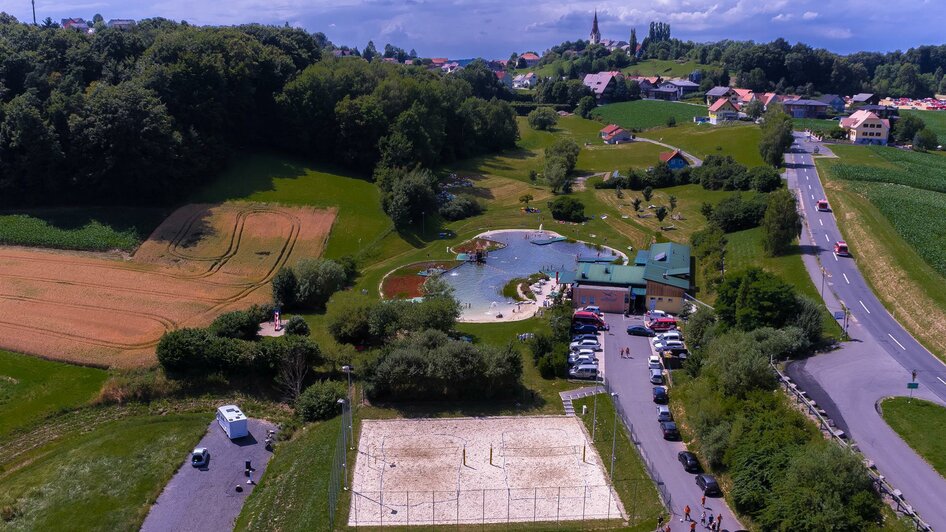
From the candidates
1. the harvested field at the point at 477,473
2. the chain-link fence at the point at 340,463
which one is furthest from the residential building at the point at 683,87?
the chain-link fence at the point at 340,463

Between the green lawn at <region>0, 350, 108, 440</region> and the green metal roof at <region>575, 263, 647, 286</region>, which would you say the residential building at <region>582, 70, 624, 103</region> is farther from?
the green lawn at <region>0, 350, 108, 440</region>

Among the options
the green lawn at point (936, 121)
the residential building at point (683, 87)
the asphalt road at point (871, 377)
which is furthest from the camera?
the residential building at point (683, 87)

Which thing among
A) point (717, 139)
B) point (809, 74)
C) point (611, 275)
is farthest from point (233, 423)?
point (809, 74)

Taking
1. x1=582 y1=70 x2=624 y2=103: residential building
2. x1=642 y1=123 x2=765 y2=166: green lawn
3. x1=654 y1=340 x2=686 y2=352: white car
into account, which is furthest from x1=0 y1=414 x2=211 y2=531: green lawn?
x1=582 y1=70 x2=624 y2=103: residential building

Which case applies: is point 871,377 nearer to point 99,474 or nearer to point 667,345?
point 667,345

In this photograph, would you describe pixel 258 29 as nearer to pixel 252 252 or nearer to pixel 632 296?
pixel 252 252

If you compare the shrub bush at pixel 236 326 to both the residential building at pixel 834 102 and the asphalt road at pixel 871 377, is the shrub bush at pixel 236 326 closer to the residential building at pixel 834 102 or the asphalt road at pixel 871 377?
the asphalt road at pixel 871 377
